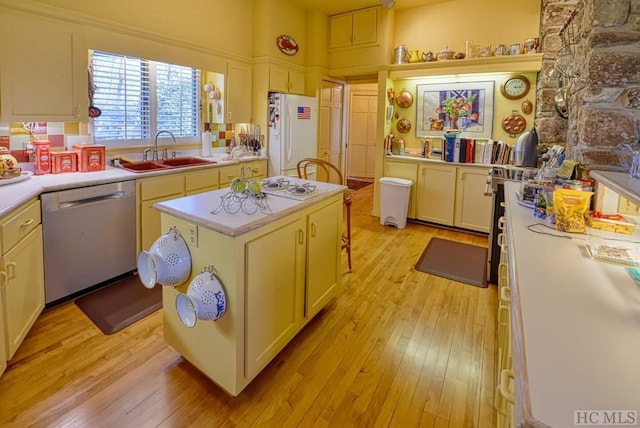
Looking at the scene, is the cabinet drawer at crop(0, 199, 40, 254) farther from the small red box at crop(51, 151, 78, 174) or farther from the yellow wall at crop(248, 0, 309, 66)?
the yellow wall at crop(248, 0, 309, 66)

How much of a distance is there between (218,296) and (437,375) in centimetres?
129

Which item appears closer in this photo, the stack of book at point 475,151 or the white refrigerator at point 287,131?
the stack of book at point 475,151

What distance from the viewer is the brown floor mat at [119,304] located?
2.44m

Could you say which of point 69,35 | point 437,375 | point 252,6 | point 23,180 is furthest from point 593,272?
point 252,6

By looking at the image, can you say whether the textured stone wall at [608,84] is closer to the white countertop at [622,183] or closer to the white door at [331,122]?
the white countertop at [622,183]

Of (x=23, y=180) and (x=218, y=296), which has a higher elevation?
(x=23, y=180)

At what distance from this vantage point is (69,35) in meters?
2.81

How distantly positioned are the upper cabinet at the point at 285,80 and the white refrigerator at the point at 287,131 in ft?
0.51

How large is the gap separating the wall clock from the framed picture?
6.8 inches

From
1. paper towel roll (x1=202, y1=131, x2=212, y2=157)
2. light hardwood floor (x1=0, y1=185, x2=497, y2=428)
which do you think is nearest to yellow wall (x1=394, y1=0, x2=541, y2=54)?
paper towel roll (x1=202, y1=131, x2=212, y2=157)

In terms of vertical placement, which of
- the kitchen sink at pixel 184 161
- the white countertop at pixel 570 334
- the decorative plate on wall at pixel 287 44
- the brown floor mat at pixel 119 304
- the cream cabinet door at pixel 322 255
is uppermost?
the decorative plate on wall at pixel 287 44

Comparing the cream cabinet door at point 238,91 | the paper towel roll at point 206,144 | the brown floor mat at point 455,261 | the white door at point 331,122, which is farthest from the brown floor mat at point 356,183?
the paper towel roll at point 206,144

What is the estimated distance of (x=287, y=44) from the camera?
16.2 ft

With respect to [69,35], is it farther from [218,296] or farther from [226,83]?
[218,296]
